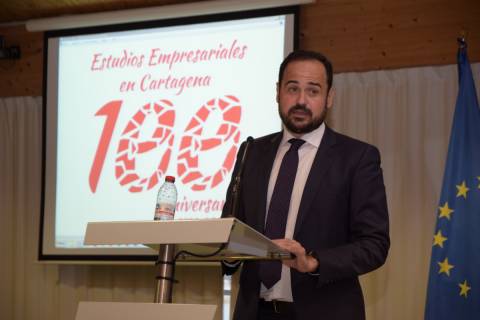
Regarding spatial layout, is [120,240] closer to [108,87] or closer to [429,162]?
[429,162]

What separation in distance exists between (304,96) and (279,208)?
1.34ft

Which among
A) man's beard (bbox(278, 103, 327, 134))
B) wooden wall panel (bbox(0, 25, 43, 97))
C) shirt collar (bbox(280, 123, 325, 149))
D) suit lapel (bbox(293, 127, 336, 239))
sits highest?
wooden wall panel (bbox(0, 25, 43, 97))

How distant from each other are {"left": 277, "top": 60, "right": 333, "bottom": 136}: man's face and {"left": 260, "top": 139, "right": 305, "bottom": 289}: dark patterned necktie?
9 cm

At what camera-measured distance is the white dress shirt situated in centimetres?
204

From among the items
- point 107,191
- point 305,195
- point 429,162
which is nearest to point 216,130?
point 107,191

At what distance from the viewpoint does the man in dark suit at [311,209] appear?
1975 millimetres

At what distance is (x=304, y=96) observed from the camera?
7.45 ft

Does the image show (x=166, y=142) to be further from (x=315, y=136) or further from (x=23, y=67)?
(x=315, y=136)

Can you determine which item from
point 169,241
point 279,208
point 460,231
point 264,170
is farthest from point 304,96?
point 460,231

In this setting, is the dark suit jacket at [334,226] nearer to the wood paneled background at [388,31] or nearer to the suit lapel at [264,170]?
the suit lapel at [264,170]

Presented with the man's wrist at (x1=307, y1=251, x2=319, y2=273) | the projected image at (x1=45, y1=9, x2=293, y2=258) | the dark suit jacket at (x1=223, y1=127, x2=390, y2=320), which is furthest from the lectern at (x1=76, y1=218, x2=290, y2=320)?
the projected image at (x1=45, y1=9, x2=293, y2=258)

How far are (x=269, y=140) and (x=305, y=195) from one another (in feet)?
1.16

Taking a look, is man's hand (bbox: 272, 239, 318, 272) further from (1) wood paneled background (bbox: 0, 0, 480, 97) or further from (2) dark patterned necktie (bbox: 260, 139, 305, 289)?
(1) wood paneled background (bbox: 0, 0, 480, 97)

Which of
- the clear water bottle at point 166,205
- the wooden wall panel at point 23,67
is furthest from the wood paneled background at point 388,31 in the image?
the clear water bottle at point 166,205
